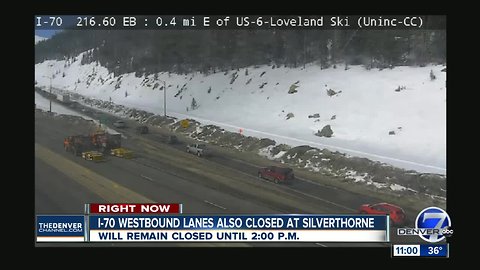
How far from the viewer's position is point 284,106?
16.3 metres

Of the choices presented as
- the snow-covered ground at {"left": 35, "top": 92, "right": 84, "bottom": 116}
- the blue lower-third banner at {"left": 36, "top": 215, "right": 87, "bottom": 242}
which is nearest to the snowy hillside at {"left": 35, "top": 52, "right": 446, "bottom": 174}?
the snow-covered ground at {"left": 35, "top": 92, "right": 84, "bottom": 116}

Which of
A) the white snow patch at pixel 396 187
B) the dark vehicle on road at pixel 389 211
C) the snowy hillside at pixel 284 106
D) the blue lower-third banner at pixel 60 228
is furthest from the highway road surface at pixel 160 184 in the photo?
the snowy hillside at pixel 284 106

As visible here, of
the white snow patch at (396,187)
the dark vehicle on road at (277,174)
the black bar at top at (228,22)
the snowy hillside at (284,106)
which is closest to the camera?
the black bar at top at (228,22)

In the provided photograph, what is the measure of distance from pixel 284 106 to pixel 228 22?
5.96m

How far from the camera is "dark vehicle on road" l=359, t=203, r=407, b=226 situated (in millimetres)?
10664

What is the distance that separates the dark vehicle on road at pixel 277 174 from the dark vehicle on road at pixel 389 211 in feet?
8.05

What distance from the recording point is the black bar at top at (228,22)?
1097 cm

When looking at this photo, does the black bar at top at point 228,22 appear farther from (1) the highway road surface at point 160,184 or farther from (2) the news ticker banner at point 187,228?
(2) the news ticker banner at point 187,228

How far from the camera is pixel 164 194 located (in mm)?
11250

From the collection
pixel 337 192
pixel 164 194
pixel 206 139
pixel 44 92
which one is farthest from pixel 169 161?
pixel 337 192

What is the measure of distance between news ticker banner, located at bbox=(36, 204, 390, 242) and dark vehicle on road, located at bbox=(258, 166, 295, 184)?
1.70m

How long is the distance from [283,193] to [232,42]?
475 cm

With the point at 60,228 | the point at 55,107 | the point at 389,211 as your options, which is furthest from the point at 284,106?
the point at 60,228

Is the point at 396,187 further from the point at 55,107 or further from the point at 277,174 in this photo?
Answer: the point at 55,107
